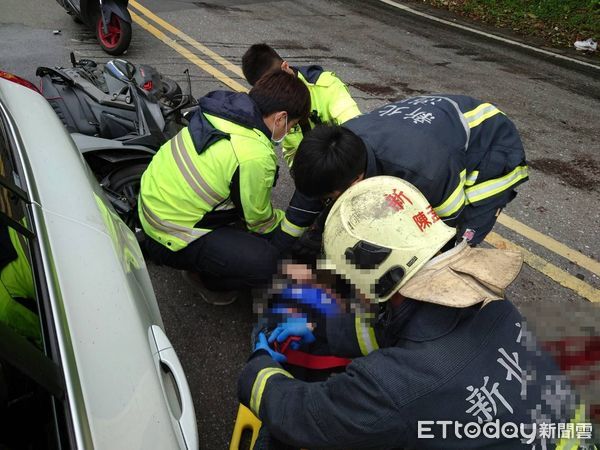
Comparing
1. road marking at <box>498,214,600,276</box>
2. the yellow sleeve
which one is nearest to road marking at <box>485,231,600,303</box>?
road marking at <box>498,214,600,276</box>

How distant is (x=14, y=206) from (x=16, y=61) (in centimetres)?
451

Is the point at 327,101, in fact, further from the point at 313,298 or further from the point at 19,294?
the point at 19,294

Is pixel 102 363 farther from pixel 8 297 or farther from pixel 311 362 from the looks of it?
pixel 311 362

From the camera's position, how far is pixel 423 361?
1238 mm

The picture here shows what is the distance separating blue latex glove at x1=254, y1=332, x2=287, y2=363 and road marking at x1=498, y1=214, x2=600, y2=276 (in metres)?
2.16

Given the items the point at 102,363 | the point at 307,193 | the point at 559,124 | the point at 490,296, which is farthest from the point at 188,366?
the point at 559,124

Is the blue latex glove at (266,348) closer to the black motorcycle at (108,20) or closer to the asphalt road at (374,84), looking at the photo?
the asphalt road at (374,84)

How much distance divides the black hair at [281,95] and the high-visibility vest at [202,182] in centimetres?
16

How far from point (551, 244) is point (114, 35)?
497 centimetres

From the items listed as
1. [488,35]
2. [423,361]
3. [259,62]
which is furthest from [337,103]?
[488,35]

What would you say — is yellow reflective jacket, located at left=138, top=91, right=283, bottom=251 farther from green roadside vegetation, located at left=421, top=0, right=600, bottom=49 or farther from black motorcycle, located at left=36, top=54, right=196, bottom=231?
green roadside vegetation, located at left=421, top=0, right=600, bottom=49

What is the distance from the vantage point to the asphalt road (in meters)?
2.43

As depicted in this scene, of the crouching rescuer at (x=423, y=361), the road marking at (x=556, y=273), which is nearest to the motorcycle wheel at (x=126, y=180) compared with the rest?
the crouching rescuer at (x=423, y=361)

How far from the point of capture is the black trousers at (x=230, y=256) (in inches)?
93.2
